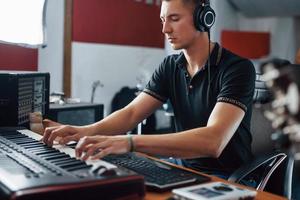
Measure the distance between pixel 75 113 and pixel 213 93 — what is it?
1.05 meters

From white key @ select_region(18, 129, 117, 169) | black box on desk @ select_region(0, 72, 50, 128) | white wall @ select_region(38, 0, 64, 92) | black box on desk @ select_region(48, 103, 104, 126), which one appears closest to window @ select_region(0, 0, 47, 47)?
white wall @ select_region(38, 0, 64, 92)

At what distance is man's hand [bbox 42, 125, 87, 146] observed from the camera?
117cm

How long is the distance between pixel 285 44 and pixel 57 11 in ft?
7.46

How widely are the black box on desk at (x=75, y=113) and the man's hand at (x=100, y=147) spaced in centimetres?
116

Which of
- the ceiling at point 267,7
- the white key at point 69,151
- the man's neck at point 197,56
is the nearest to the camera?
the white key at point 69,151

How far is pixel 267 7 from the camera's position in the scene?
3984 mm

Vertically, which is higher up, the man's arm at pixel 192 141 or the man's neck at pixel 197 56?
the man's neck at pixel 197 56

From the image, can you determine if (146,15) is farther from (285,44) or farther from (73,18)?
(285,44)

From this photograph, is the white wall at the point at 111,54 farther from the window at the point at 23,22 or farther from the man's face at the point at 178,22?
the man's face at the point at 178,22

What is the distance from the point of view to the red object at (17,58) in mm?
2871

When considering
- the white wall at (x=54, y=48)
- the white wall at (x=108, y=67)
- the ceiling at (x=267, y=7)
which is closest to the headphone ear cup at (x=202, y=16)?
the white wall at (x=54, y=48)

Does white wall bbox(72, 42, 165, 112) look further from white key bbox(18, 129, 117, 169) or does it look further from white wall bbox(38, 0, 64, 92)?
white key bbox(18, 129, 117, 169)

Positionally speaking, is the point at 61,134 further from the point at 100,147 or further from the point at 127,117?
the point at 127,117

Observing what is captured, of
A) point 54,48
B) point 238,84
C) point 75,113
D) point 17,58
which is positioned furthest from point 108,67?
point 238,84
